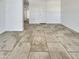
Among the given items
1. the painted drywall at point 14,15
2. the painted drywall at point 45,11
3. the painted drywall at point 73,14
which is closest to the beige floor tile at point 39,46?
the painted drywall at point 14,15

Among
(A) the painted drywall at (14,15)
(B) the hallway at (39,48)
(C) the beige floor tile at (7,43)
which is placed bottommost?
(B) the hallway at (39,48)

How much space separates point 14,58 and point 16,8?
2.91 m

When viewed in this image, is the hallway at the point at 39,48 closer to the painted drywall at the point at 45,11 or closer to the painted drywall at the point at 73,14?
the painted drywall at the point at 73,14

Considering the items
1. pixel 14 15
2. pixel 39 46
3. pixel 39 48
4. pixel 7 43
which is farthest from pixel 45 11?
pixel 39 48

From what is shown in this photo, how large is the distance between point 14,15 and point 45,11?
11.2 ft

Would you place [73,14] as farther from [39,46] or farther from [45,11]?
[45,11]

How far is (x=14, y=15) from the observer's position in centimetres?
439

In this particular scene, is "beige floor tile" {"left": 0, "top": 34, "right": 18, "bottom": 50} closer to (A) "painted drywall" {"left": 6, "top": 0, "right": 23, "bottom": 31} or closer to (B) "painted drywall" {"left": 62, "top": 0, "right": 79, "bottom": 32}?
(A) "painted drywall" {"left": 6, "top": 0, "right": 23, "bottom": 31}

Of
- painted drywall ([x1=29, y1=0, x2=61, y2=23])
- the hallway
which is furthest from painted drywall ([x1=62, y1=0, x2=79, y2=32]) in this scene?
painted drywall ([x1=29, y1=0, x2=61, y2=23])

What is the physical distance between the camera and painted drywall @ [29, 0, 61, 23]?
24.3 ft

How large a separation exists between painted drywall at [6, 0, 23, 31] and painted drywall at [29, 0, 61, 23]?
3.11 meters

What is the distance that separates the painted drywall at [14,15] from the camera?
4.34 meters

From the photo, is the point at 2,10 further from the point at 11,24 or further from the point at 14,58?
the point at 14,58

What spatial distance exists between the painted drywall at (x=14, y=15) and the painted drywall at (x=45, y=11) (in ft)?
10.2
